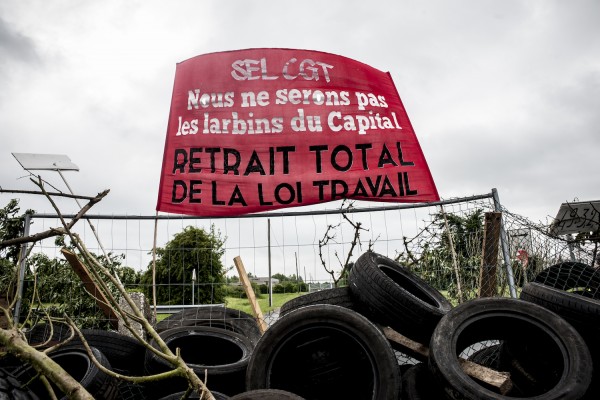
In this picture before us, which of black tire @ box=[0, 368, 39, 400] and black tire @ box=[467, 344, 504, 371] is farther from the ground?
black tire @ box=[0, 368, 39, 400]

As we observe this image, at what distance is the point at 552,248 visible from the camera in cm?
514

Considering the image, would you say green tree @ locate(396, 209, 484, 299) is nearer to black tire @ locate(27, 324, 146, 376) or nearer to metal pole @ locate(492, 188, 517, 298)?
metal pole @ locate(492, 188, 517, 298)

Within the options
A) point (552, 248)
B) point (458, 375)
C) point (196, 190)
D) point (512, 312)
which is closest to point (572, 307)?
point (512, 312)

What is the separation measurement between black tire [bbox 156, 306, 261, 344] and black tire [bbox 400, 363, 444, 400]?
6.52 ft

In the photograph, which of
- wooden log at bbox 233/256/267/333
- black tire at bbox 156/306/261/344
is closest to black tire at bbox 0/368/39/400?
black tire at bbox 156/306/261/344

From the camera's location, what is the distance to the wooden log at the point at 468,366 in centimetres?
321

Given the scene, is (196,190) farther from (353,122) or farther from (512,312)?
(512,312)

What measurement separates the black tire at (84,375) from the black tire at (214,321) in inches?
45.1

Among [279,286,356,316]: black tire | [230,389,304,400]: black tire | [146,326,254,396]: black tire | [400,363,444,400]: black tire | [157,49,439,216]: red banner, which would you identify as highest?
[157,49,439,216]: red banner

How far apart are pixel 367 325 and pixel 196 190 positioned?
3.28 meters

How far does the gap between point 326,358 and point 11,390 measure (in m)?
2.02

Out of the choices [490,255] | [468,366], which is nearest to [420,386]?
[468,366]

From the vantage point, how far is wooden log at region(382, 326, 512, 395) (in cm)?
321

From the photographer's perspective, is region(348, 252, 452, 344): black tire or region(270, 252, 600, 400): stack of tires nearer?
region(270, 252, 600, 400): stack of tires
